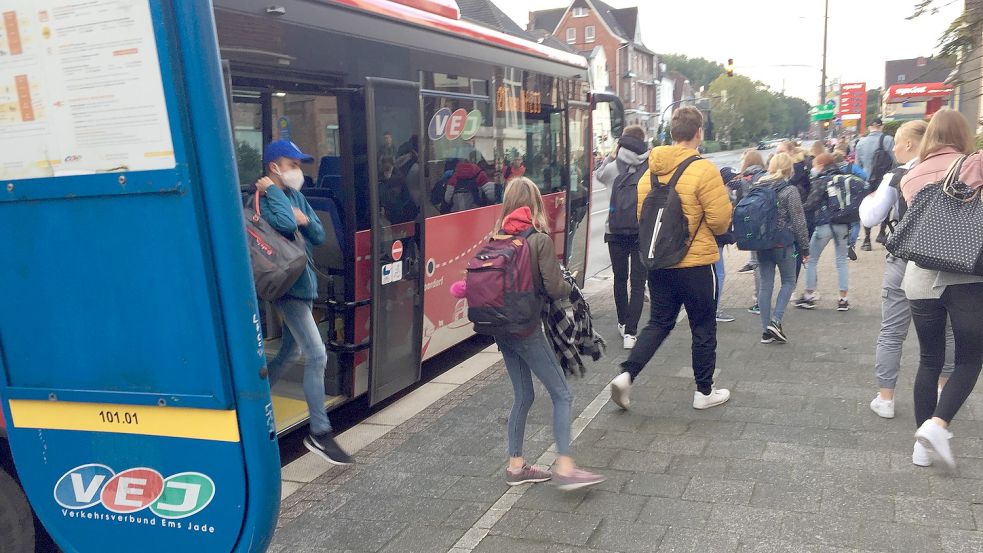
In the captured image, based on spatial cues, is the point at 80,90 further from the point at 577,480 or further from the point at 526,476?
the point at 526,476

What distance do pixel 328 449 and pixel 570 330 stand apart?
1667 mm

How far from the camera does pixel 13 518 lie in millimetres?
3320

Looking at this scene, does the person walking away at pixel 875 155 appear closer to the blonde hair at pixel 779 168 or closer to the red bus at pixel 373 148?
Result: the blonde hair at pixel 779 168

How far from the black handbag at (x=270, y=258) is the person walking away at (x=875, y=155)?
33.9 ft

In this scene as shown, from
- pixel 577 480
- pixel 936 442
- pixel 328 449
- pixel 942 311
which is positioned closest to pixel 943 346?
pixel 942 311

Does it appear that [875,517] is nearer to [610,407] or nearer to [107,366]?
[610,407]

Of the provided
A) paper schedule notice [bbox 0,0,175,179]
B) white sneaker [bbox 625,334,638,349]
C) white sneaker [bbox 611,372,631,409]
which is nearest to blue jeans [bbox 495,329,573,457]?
white sneaker [bbox 611,372,631,409]

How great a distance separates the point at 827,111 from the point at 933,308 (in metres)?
41.2

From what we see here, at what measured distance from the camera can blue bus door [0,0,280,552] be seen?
219 centimetres

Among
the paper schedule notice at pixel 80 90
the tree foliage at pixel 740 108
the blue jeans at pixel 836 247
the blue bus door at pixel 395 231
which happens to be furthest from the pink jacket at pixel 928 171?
the tree foliage at pixel 740 108

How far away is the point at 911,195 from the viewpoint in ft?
14.5

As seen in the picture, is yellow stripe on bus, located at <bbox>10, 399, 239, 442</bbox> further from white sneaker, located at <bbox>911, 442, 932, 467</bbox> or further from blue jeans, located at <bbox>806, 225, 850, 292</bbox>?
blue jeans, located at <bbox>806, 225, 850, 292</bbox>

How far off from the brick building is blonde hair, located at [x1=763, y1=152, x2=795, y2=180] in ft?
235

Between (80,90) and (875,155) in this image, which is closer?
(80,90)
